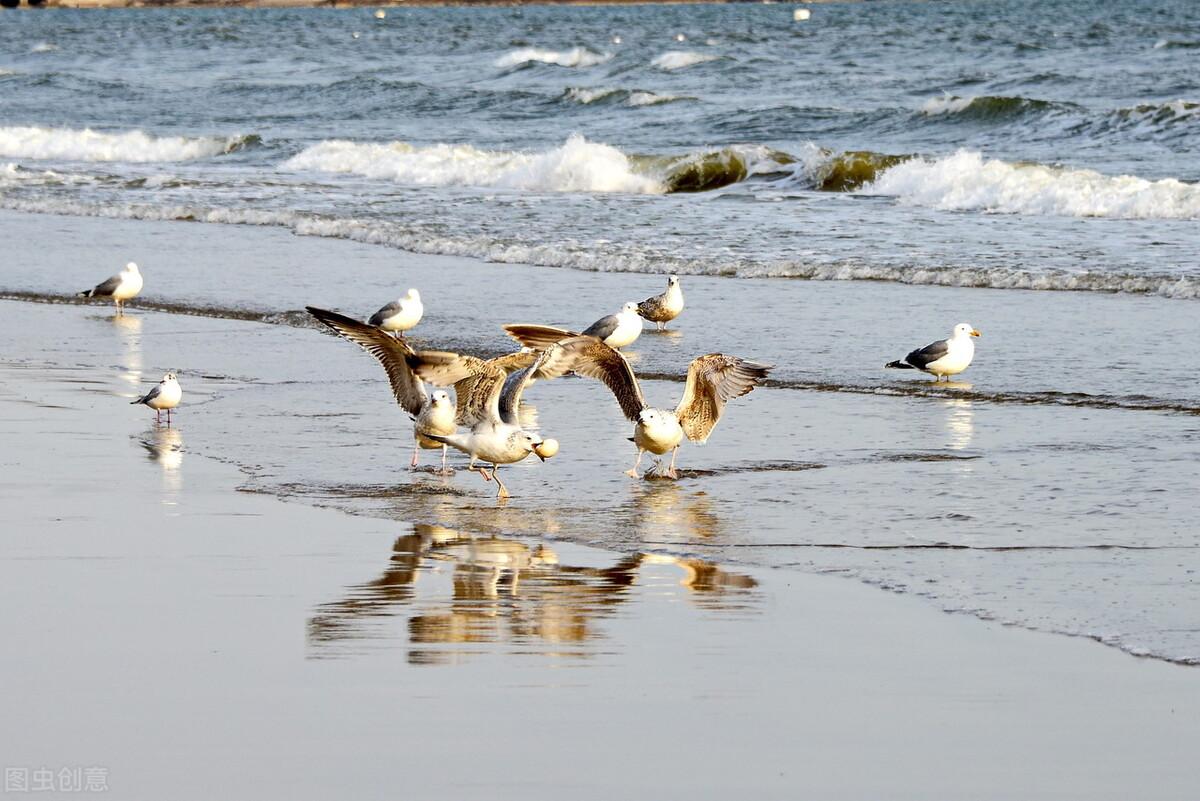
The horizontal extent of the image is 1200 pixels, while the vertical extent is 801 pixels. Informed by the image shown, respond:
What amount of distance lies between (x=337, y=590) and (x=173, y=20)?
289 feet

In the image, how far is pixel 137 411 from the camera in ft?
30.4

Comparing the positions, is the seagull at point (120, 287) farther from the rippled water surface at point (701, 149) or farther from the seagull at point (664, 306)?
the seagull at point (664, 306)

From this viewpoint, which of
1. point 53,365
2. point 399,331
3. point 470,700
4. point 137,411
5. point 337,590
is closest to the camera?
point 470,700

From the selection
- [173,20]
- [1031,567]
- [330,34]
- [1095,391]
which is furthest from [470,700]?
[173,20]

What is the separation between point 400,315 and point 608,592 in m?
6.23

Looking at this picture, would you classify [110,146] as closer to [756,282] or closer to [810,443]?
[756,282]

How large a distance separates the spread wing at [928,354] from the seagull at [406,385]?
9.68 feet

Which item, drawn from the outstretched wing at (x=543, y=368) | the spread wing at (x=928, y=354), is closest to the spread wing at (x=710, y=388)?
the outstretched wing at (x=543, y=368)

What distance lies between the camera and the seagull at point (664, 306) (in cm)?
1206

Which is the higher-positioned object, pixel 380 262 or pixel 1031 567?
pixel 380 262

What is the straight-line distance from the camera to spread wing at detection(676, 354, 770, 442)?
319 inches

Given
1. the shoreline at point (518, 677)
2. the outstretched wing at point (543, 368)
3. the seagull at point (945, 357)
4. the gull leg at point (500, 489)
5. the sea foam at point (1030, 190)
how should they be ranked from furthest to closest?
the sea foam at point (1030, 190)
the seagull at point (945, 357)
the outstretched wing at point (543, 368)
the gull leg at point (500, 489)
the shoreline at point (518, 677)

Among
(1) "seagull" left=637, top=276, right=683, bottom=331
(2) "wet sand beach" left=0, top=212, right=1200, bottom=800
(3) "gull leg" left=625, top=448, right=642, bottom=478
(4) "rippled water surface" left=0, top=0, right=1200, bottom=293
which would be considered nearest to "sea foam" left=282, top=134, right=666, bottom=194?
(4) "rippled water surface" left=0, top=0, right=1200, bottom=293

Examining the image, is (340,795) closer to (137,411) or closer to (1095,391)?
(137,411)
